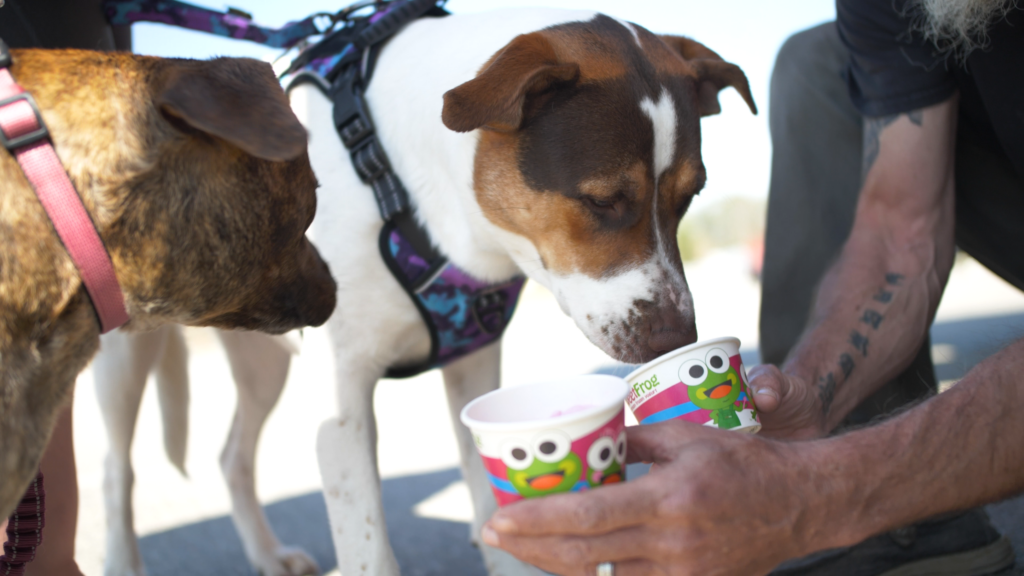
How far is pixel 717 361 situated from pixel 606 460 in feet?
1.18

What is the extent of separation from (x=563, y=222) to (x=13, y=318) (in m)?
1.18

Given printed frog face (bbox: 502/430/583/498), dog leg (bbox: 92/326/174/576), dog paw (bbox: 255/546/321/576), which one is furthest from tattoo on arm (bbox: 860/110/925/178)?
dog leg (bbox: 92/326/174/576)

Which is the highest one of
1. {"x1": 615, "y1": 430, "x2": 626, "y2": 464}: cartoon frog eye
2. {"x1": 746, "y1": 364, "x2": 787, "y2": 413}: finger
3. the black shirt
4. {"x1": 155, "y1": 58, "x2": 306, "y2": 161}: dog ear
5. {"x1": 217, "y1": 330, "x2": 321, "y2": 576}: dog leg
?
{"x1": 155, "y1": 58, "x2": 306, "y2": 161}: dog ear

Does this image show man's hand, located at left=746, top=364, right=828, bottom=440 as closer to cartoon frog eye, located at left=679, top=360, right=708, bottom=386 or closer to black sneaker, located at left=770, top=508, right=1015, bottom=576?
cartoon frog eye, located at left=679, top=360, right=708, bottom=386

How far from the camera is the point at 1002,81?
2.11 metres

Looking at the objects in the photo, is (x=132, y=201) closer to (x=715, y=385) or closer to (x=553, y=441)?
(x=553, y=441)

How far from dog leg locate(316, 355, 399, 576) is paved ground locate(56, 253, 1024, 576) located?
6cm

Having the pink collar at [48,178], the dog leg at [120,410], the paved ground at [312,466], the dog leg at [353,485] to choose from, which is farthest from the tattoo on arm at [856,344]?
the dog leg at [120,410]

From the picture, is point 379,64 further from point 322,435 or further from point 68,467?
point 68,467

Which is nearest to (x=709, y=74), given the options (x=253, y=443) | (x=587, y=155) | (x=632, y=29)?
(x=632, y=29)

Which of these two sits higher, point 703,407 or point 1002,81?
point 1002,81

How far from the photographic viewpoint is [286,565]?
8.86 feet

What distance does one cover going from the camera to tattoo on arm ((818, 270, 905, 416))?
6.47 ft

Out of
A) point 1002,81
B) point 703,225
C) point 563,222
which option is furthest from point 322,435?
point 703,225
